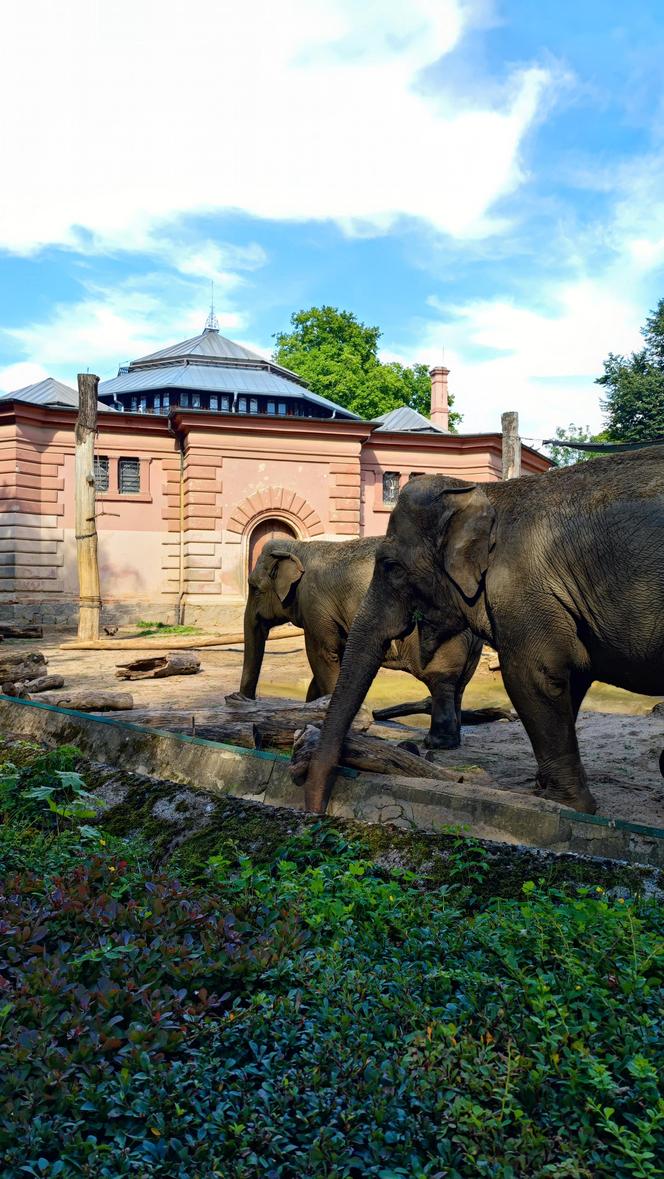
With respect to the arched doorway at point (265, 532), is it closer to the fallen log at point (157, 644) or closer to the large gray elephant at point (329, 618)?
the fallen log at point (157, 644)

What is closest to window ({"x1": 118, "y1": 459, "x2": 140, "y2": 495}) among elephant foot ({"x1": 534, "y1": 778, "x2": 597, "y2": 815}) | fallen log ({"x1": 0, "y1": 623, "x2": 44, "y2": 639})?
fallen log ({"x1": 0, "y1": 623, "x2": 44, "y2": 639})

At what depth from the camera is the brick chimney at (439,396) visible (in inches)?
1658

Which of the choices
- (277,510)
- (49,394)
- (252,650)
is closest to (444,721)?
(252,650)

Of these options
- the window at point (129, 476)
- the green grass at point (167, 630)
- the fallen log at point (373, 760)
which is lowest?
the green grass at point (167, 630)

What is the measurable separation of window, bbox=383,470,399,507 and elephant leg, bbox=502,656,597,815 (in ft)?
78.6

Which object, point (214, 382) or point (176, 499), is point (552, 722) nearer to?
point (176, 499)

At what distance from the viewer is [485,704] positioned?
14195 mm

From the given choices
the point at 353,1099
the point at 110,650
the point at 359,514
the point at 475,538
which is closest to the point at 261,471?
the point at 359,514

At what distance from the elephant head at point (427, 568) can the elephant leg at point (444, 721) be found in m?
2.42

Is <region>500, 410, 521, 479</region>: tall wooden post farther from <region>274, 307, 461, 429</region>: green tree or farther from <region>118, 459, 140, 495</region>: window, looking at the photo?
<region>274, 307, 461, 429</region>: green tree

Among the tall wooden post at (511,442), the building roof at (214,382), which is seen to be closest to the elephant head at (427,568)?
the tall wooden post at (511,442)

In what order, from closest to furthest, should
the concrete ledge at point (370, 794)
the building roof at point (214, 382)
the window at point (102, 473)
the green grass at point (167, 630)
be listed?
the concrete ledge at point (370, 794) < the green grass at point (167, 630) < the window at point (102, 473) < the building roof at point (214, 382)

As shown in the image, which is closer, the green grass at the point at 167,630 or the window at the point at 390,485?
the green grass at the point at 167,630

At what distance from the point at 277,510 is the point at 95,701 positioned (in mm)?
17394
